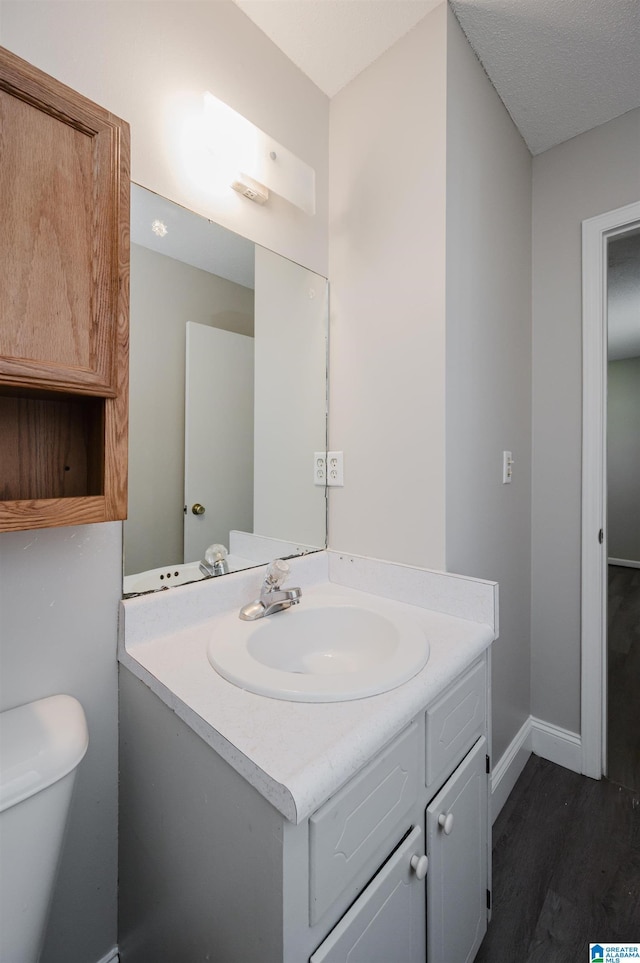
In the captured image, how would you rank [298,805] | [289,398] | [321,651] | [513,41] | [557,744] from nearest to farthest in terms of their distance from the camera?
[298,805]
[321,651]
[513,41]
[289,398]
[557,744]

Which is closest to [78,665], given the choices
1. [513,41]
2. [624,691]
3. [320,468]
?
[320,468]

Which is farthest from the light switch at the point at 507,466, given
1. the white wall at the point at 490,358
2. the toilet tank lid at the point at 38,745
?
the toilet tank lid at the point at 38,745

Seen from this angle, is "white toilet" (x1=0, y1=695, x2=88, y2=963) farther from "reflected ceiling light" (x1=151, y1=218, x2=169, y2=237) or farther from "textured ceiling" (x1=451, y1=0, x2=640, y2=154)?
"textured ceiling" (x1=451, y1=0, x2=640, y2=154)

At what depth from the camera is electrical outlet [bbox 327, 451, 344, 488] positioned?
57.8 inches

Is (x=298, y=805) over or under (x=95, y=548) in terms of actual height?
under

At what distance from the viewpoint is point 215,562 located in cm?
117

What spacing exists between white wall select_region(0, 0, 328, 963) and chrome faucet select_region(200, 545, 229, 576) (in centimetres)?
24

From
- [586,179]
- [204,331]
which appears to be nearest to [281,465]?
[204,331]

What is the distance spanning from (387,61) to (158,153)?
2.82 ft

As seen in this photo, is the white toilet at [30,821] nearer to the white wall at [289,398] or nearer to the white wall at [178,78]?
the white wall at [289,398]

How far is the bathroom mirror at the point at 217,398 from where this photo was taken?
1.02 metres

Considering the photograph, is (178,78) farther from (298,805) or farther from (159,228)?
(298,805)

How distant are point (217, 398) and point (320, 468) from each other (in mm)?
459

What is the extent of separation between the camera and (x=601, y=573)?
1665 mm
